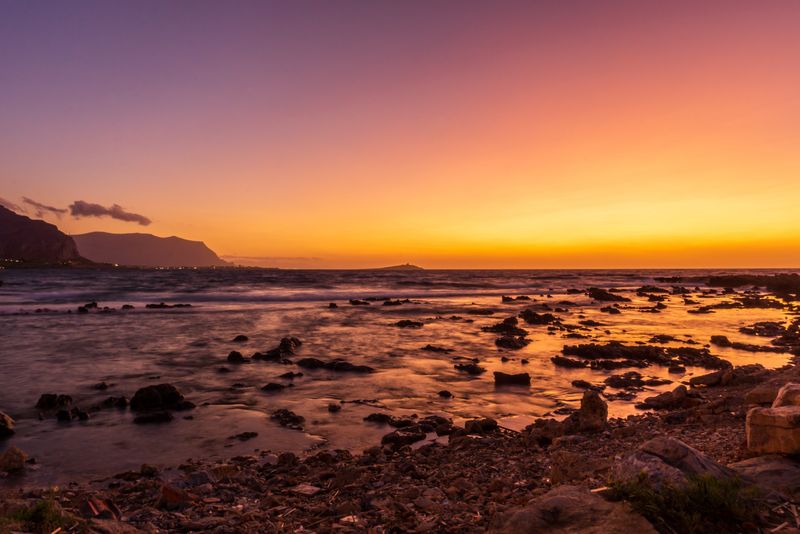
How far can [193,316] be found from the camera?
127 feet

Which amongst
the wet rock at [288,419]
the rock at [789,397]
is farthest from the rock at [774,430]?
the wet rock at [288,419]

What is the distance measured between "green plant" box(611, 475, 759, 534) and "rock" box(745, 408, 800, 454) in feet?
4.90

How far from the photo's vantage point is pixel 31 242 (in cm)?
19075

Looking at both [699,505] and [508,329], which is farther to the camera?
[508,329]

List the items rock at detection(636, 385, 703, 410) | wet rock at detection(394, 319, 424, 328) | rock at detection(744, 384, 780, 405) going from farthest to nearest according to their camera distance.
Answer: wet rock at detection(394, 319, 424, 328), rock at detection(636, 385, 703, 410), rock at detection(744, 384, 780, 405)

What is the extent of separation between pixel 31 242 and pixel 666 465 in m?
246

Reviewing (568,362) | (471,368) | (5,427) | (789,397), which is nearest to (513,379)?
(471,368)

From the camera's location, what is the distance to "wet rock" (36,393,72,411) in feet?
41.1

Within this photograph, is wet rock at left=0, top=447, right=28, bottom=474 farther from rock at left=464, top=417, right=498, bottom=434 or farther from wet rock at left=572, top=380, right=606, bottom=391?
wet rock at left=572, top=380, right=606, bottom=391

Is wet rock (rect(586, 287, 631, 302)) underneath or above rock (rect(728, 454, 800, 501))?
underneath

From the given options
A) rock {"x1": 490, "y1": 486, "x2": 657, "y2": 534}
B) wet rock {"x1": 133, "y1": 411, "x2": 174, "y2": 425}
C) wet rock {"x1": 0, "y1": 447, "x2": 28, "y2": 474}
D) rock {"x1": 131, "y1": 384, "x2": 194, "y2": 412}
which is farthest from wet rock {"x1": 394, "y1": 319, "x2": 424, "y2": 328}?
rock {"x1": 490, "y1": 486, "x2": 657, "y2": 534}

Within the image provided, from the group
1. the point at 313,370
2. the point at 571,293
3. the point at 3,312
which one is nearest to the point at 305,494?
the point at 313,370

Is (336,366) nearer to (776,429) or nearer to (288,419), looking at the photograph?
(288,419)

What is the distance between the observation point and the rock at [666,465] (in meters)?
4.40
